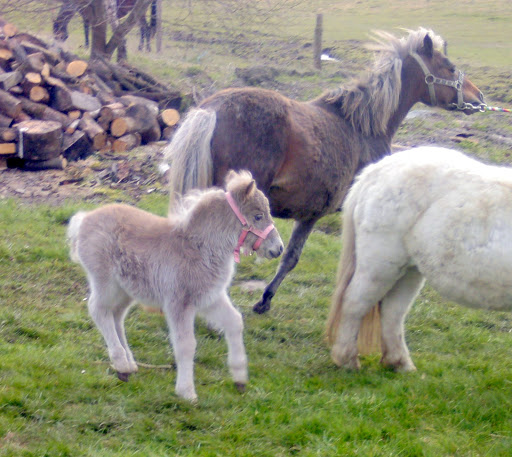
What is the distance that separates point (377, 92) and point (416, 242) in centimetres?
260

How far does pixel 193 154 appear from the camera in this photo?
5270 millimetres

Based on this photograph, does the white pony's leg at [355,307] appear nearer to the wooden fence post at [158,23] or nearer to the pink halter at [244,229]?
the pink halter at [244,229]

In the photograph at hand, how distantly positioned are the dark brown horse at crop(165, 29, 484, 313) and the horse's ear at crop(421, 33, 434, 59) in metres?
0.01

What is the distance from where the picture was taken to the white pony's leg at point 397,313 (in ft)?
15.7

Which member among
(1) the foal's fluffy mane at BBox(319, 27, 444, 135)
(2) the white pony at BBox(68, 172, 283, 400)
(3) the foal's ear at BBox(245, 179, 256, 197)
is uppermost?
(1) the foal's fluffy mane at BBox(319, 27, 444, 135)

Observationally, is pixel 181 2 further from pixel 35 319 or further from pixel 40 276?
pixel 35 319

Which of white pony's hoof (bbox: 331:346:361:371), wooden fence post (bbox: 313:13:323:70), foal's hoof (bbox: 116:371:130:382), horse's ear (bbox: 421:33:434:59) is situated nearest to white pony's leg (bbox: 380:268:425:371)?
white pony's hoof (bbox: 331:346:361:371)

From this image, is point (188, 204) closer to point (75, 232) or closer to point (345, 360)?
point (75, 232)

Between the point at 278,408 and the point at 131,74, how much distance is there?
9154 millimetres

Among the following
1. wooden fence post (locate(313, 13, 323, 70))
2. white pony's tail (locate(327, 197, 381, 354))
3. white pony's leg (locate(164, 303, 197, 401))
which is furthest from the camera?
wooden fence post (locate(313, 13, 323, 70))

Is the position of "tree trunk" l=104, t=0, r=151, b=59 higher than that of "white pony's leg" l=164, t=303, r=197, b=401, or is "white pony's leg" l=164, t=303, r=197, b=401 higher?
"tree trunk" l=104, t=0, r=151, b=59

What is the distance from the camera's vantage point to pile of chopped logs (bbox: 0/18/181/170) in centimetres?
924

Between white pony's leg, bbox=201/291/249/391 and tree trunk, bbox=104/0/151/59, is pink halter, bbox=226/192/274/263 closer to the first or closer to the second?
white pony's leg, bbox=201/291/249/391

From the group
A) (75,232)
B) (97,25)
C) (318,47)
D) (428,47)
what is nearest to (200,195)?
(75,232)
